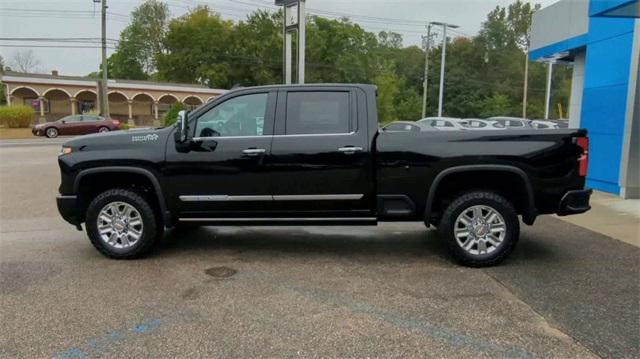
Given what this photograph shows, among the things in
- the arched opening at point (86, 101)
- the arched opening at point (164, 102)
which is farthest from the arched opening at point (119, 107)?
the arched opening at point (164, 102)

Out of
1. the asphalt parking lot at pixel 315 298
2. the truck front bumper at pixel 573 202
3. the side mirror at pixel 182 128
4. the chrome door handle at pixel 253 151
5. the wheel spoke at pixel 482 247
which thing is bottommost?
the asphalt parking lot at pixel 315 298

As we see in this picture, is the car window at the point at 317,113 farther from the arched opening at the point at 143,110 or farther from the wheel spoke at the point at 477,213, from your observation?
the arched opening at the point at 143,110

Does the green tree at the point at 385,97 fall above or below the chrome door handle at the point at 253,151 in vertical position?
above

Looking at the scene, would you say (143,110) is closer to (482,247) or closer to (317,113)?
(317,113)

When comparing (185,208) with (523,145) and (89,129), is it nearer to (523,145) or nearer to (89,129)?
(523,145)

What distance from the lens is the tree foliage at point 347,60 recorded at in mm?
64688

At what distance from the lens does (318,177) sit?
529cm

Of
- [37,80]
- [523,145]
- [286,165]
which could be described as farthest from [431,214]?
[37,80]

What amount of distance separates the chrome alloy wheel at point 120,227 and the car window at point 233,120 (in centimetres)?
119

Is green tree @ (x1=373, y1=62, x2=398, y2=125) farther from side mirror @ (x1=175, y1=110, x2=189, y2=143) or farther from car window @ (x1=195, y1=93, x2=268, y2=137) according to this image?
side mirror @ (x1=175, y1=110, x2=189, y2=143)

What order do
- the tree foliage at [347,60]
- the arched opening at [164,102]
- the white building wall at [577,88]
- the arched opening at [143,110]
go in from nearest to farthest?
the white building wall at [577,88], the arched opening at [143,110], the arched opening at [164,102], the tree foliage at [347,60]

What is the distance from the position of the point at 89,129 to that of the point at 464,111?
57.5m

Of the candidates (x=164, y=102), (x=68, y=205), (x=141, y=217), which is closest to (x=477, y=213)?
(x=141, y=217)

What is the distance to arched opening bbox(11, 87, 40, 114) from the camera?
146 ft
